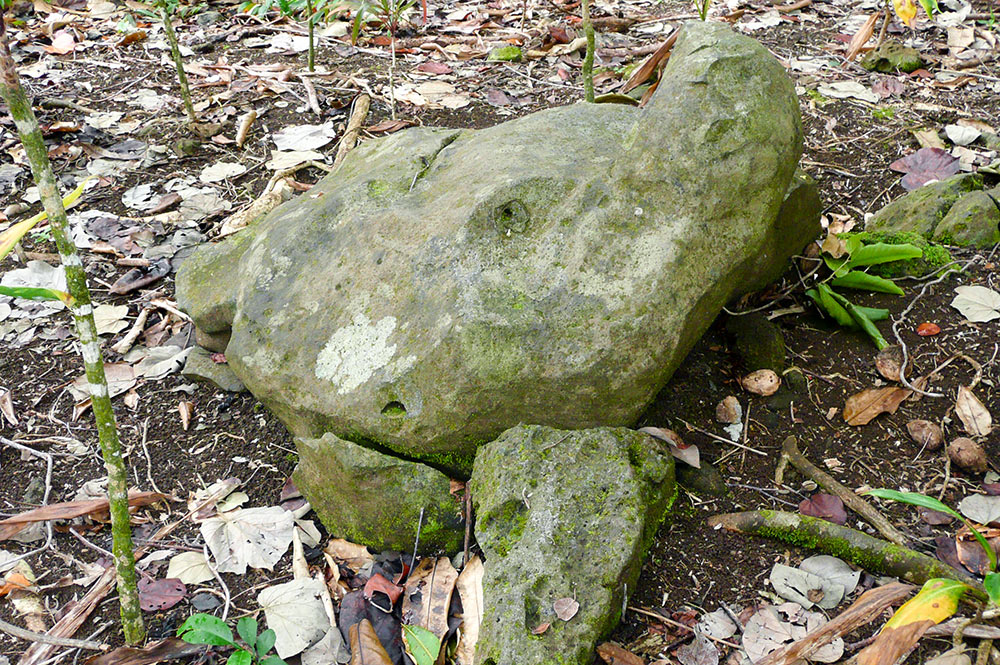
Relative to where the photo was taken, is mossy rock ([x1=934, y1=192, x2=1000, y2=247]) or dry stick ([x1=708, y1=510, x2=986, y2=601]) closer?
dry stick ([x1=708, y1=510, x2=986, y2=601])

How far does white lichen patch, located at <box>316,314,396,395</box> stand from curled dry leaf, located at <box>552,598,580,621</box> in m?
0.80

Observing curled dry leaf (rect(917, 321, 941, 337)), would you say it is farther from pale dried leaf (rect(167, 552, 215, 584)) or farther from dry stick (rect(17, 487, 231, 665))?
dry stick (rect(17, 487, 231, 665))

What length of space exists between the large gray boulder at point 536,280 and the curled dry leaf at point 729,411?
350 mm

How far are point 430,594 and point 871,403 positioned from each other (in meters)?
1.46

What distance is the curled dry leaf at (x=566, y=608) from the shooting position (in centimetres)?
191

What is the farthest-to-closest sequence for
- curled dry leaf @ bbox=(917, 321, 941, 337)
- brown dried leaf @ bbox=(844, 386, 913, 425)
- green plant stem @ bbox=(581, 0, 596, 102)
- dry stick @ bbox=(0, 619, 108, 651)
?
green plant stem @ bbox=(581, 0, 596, 102) < curled dry leaf @ bbox=(917, 321, 941, 337) < brown dried leaf @ bbox=(844, 386, 913, 425) < dry stick @ bbox=(0, 619, 108, 651)

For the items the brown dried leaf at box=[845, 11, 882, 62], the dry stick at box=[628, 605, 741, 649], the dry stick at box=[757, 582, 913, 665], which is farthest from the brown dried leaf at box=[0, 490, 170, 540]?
the brown dried leaf at box=[845, 11, 882, 62]

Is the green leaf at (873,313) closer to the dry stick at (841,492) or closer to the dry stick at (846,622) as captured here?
the dry stick at (841,492)

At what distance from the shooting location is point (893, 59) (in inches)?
178

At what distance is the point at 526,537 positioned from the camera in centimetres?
205

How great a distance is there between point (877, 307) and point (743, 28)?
282cm

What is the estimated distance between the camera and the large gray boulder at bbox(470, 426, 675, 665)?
74.9 inches

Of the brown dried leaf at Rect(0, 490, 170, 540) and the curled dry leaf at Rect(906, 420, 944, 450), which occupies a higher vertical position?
the curled dry leaf at Rect(906, 420, 944, 450)

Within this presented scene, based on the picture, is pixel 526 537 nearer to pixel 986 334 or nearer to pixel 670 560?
pixel 670 560
